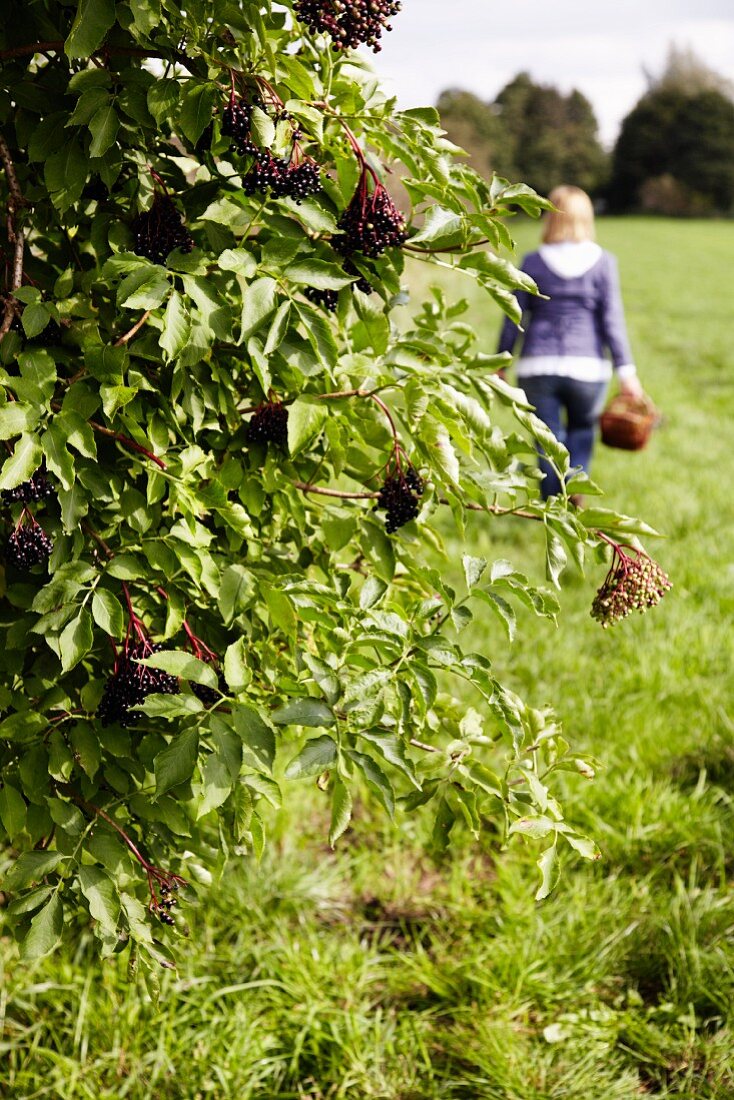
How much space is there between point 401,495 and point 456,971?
1553 mm

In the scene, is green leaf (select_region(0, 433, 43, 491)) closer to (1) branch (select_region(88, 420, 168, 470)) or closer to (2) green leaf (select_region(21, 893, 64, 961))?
(1) branch (select_region(88, 420, 168, 470))

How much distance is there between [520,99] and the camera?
7362 centimetres

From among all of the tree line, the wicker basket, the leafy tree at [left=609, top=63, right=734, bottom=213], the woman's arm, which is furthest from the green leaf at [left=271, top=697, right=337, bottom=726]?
the leafy tree at [left=609, top=63, right=734, bottom=213]

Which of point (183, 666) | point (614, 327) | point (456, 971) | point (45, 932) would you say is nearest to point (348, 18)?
point (183, 666)

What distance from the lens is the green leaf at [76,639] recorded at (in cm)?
143

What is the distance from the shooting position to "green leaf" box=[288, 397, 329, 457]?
1475 mm

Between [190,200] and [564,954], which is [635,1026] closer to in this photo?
[564,954]

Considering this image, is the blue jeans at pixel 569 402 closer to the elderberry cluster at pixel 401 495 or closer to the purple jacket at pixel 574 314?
the purple jacket at pixel 574 314

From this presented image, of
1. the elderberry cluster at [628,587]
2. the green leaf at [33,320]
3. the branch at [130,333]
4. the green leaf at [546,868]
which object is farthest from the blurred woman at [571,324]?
the green leaf at [33,320]

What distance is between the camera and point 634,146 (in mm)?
69312

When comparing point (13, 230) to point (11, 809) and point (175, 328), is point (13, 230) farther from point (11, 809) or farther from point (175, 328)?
point (11, 809)

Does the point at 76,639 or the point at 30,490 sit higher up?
the point at 30,490

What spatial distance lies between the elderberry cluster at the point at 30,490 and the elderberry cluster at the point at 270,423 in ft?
1.21

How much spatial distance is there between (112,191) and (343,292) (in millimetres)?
430
